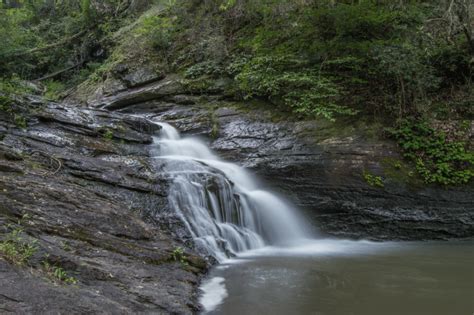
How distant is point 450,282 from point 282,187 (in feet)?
12.9

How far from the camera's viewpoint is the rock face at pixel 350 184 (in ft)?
26.4

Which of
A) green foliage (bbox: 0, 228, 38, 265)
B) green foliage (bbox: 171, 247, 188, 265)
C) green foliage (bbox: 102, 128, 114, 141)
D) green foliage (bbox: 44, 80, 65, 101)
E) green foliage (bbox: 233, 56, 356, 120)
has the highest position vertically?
green foliage (bbox: 44, 80, 65, 101)

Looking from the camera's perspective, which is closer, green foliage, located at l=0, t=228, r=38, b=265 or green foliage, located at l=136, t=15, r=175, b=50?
green foliage, located at l=0, t=228, r=38, b=265

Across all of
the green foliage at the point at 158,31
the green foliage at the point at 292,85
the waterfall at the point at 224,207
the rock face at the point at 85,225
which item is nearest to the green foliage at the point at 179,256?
the rock face at the point at 85,225

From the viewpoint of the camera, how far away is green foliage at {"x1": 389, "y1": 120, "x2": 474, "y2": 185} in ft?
27.1

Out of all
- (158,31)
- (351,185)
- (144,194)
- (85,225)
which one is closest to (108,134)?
(144,194)

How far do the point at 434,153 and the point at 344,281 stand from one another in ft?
15.9

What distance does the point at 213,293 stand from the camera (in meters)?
4.78

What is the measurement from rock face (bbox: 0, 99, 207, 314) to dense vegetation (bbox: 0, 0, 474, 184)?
4214mm

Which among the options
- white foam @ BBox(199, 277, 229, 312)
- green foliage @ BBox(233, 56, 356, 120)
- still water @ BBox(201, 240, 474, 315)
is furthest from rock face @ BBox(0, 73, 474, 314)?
still water @ BBox(201, 240, 474, 315)

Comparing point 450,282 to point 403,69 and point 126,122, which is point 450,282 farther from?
point 126,122

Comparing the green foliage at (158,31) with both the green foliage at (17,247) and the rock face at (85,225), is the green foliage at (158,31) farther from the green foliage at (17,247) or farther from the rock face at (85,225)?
the green foliage at (17,247)

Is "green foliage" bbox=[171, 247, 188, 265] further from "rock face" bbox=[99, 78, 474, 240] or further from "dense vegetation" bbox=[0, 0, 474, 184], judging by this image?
"dense vegetation" bbox=[0, 0, 474, 184]

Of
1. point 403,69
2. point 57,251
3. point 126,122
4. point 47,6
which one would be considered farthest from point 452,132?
point 47,6
